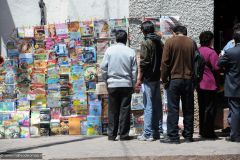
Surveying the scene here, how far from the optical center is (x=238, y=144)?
26.3ft

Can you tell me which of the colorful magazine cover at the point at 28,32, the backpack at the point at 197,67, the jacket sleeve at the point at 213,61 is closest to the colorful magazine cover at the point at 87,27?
the colorful magazine cover at the point at 28,32

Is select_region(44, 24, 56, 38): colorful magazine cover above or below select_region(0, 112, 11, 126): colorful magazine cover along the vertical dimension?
above

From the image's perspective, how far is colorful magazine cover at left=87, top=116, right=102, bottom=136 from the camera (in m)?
9.15

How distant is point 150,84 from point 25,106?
242cm

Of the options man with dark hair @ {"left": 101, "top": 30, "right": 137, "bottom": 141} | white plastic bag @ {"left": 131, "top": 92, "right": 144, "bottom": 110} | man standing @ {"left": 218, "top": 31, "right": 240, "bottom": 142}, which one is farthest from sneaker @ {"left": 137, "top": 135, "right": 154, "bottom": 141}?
man standing @ {"left": 218, "top": 31, "right": 240, "bottom": 142}

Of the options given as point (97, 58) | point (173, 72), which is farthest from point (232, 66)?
point (97, 58)

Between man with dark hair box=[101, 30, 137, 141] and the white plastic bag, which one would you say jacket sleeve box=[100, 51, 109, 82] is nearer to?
man with dark hair box=[101, 30, 137, 141]

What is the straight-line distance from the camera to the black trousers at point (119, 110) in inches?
332

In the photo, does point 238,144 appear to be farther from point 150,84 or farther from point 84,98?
point 84,98

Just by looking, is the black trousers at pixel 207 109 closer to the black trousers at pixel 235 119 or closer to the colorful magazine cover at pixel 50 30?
the black trousers at pixel 235 119

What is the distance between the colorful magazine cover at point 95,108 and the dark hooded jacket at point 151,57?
3.89 ft

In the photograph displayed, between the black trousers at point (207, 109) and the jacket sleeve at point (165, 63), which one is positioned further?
the black trousers at point (207, 109)

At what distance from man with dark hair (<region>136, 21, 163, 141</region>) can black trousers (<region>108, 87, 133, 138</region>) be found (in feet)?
0.88

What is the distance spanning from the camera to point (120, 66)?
8.37m
